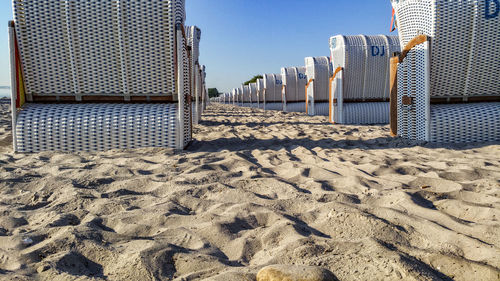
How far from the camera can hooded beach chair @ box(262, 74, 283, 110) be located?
17.7 meters

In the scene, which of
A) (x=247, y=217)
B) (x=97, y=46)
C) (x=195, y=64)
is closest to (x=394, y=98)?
(x=247, y=217)

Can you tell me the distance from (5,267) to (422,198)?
2.26 metres

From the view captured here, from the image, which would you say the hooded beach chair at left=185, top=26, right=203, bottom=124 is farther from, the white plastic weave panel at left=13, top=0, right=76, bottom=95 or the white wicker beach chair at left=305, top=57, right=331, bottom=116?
the white plastic weave panel at left=13, top=0, right=76, bottom=95

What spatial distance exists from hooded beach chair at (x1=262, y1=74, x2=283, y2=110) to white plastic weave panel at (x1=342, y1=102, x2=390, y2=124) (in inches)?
392

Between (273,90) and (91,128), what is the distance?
48.1 feet

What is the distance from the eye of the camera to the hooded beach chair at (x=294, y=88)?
14.6 meters

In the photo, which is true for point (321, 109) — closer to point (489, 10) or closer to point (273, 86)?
point (489, 10)

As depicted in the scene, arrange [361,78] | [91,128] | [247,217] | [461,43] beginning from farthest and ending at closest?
[361,78], [461,43], [91,128], [247,217]

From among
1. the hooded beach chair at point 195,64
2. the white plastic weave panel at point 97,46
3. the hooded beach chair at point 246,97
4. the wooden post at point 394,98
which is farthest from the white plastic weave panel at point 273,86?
the white plastic weave panel at point 97,46

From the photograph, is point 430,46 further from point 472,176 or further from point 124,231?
point 124,231

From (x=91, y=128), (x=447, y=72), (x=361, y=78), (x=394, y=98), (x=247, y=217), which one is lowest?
(x=247, y=217)

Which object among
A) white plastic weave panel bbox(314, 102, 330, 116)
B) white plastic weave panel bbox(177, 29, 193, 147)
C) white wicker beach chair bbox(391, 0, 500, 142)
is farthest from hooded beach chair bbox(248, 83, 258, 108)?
white wicker beach chair bbox(391, 0, 500, 142)

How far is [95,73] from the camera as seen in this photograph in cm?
404

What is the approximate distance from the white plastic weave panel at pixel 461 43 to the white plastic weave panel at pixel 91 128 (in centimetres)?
358
